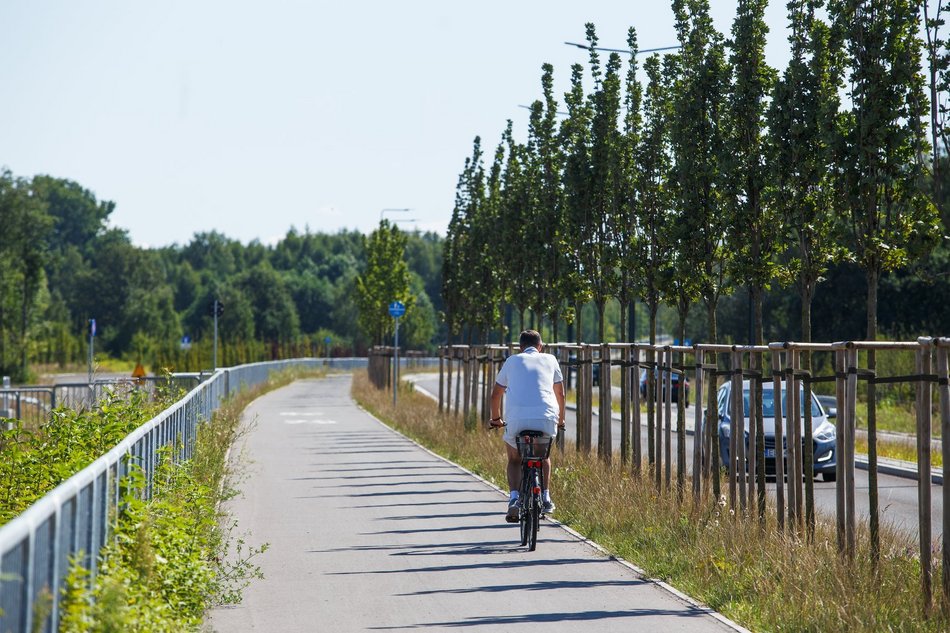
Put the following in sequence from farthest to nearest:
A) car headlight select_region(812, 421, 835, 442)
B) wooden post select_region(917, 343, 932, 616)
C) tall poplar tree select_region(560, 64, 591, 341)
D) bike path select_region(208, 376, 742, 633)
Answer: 1. tall poplar tree select_region(560, 64, 591, 341)
2. car headlight select_region(812, 421, 835, 442)
3. bike path select_region(208, 376, 742, 633)
4. wooden post select_region(917, 343, 932, 616)

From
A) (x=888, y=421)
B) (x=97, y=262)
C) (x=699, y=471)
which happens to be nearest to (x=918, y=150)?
(x=699, y=471)

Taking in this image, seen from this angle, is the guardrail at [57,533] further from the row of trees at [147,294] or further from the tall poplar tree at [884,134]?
the row of trees at [147,294]

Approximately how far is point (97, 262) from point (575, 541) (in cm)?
15076

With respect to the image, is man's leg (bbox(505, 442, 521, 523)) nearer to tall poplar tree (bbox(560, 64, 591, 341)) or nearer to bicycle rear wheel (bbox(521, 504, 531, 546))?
bicycle rear wheel (bbox(521, 504, 531, 546))

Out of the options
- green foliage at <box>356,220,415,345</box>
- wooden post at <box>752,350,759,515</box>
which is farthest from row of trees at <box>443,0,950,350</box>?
green foliage at <box>356,220,415,345</box>

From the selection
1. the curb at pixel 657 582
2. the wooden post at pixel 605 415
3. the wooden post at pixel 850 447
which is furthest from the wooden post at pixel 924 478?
the wooden post at pixel 605 415

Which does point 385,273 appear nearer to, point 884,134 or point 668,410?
point 668,410

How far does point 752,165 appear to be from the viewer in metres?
15.3

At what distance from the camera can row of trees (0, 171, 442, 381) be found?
92.1 m

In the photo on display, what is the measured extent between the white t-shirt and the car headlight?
8.35 metres

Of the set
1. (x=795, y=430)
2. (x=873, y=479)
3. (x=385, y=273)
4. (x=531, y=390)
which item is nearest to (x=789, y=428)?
(x=795, y=430)

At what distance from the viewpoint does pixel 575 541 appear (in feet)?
40.9

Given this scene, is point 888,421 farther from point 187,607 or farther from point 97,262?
point 97,262

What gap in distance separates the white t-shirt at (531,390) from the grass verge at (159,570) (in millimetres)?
2614
